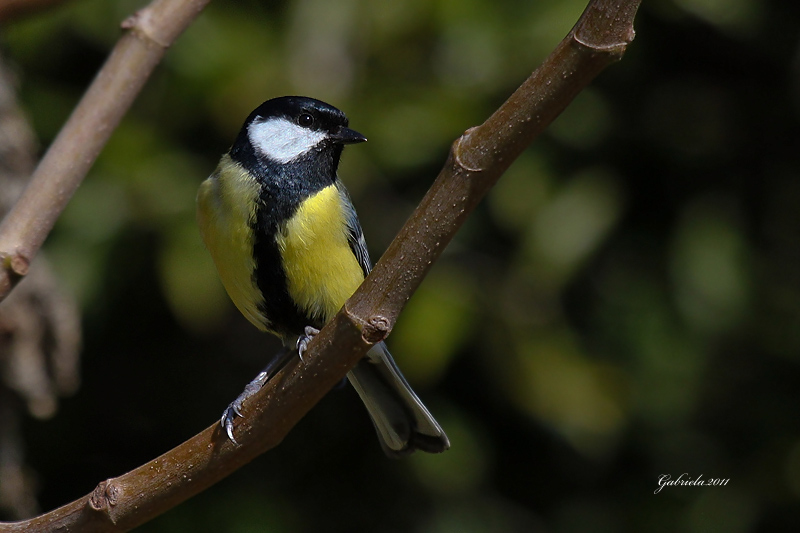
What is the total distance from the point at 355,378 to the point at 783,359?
5.10 ft

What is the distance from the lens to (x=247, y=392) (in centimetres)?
152

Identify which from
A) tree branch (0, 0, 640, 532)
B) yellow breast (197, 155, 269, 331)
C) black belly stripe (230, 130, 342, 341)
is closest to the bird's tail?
black belly stripe (230, 130, 342, 341)

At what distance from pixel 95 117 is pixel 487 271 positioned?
1544 millimetres

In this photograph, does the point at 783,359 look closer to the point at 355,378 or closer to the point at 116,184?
the point at 355,378

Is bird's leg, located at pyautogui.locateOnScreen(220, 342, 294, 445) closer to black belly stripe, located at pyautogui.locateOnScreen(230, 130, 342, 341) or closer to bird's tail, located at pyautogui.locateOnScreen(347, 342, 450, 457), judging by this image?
black belly stripe, located at pyautogui.locateOnScreen(230, 130, 342, 341)

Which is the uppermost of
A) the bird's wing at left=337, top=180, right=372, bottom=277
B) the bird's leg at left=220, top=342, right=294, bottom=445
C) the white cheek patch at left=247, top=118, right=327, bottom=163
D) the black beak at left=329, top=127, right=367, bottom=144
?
the black beak at left=329, top=127, right=367, bottom=144

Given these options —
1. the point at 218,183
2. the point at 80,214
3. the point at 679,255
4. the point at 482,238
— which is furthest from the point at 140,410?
the point at 679,255

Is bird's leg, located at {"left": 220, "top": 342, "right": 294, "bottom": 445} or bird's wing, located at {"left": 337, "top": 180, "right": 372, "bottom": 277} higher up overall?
bird's wing, located at {"left": 337, "top": 180, "right": 372, "bottom": 277}

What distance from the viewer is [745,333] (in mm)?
2662

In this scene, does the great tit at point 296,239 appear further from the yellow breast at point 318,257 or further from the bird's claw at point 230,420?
the bird's claw at point 230,420

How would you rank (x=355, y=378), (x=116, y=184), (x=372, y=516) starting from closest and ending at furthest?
(x=355, y=378) < (x=116, y=184) < (x=372, y=516)
